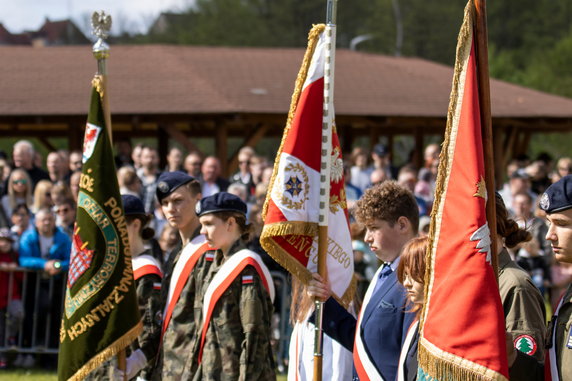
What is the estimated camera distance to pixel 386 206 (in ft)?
17.2

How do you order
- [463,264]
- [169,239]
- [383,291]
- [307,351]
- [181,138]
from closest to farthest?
1. [463,264]
2. [383,291]
3. [307,351]
4. [169,239]
5. [181,138]

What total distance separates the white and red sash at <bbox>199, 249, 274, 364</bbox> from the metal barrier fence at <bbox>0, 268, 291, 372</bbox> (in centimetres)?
387

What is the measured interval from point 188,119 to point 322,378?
11.9 metres

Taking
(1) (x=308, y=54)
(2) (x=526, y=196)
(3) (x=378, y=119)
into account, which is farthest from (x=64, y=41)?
(1) (x=308, y=54)

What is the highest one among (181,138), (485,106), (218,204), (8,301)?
(181,138)

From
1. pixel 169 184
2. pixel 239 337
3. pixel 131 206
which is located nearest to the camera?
pixel 239 337

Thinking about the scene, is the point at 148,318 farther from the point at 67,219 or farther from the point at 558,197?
the point at 67,219

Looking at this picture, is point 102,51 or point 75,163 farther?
point 75,163

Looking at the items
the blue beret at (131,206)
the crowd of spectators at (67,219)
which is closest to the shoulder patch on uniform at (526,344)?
the blue beret at (131,206)

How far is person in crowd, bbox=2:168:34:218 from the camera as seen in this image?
11.5 metres

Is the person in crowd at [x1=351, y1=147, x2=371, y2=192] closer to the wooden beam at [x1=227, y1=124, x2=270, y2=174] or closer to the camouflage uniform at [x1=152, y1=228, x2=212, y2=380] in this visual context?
the wooden beam at [x1=227, y1=124, x2=270, y2=174]

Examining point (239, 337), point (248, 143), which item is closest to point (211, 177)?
point (248, 143)

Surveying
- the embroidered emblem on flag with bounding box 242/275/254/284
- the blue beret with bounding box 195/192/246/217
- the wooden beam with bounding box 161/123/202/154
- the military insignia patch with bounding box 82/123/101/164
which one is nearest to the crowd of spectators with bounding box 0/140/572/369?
the military insignia patch with bounding box 82/123/101/164

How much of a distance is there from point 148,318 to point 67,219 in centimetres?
427
